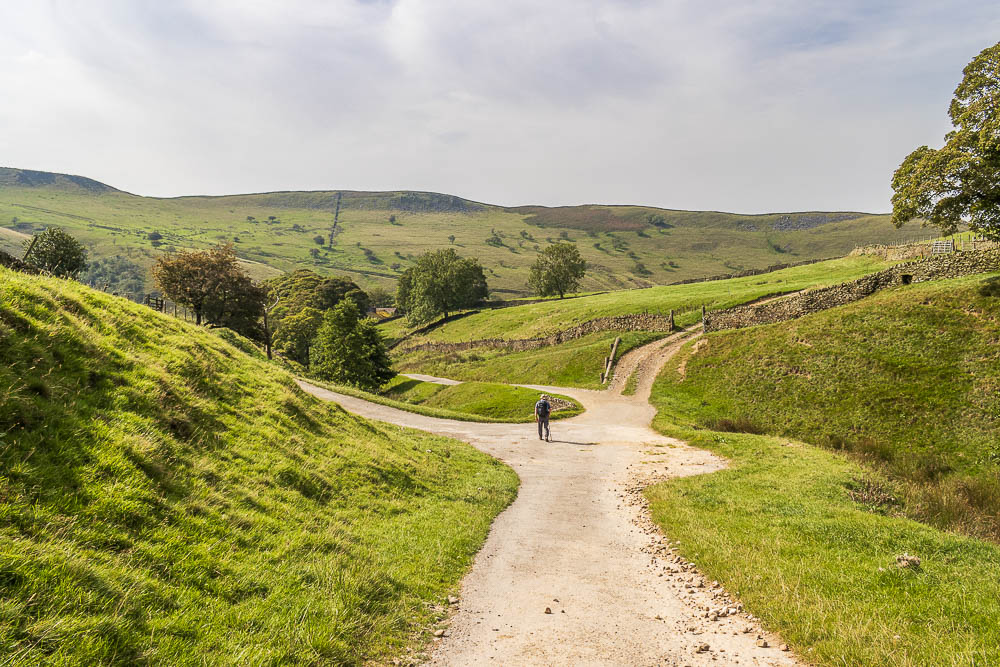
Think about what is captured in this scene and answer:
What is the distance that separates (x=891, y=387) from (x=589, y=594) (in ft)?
93.5

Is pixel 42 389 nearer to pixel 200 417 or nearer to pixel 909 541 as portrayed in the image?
pixel 200 417

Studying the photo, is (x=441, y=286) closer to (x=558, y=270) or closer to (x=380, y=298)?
(x=558, y=270)

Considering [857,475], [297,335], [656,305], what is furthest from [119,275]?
[857,475]

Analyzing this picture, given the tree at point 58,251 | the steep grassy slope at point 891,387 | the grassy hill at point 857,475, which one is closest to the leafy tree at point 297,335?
the tree at point 58,251

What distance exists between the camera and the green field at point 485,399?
37.8 meters

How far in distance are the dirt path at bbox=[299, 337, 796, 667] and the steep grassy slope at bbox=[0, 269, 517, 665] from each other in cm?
93

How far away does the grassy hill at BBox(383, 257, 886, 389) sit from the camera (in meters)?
52.2

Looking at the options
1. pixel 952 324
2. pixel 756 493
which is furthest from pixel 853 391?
pixel 756 493

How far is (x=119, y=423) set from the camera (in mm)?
8328

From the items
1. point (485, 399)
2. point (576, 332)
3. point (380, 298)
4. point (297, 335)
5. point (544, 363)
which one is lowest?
point (485, 399)

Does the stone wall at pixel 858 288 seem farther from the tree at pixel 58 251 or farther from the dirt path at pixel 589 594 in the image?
the tree at pixel 58 251

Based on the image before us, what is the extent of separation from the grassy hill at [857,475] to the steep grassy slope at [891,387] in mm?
92

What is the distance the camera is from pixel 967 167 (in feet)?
91.6

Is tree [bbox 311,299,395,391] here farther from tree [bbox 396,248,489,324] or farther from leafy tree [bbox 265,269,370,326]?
tree [bbox 396,248,489,324]
